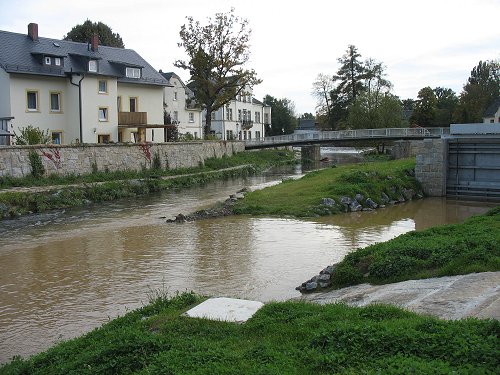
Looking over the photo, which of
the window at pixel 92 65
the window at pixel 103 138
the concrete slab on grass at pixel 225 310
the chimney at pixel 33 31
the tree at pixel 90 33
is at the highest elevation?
the tree at pixel 90 33

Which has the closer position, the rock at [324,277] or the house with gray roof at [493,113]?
the rock at [324,277]

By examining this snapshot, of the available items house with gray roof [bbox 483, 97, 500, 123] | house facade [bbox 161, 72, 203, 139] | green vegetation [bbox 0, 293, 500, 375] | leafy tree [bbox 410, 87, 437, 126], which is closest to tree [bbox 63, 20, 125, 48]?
house facade [bbox 161, 72, 203, 139]

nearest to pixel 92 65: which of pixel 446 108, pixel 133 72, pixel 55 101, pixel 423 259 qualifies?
pixel 55 101

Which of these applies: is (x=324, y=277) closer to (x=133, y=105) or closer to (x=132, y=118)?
(x=132, y=118)

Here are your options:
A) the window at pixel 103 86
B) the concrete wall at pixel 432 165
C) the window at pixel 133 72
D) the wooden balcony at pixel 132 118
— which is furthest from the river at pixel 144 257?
the window at pixel 133 72

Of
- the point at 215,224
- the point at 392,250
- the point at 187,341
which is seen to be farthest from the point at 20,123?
the point at 187,341

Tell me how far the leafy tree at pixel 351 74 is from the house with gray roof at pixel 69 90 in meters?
51.6

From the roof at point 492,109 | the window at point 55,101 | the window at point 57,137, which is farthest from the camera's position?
the roof at point 492,109

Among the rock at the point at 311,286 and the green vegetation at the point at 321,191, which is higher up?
the green vegetation at the point at 321,191

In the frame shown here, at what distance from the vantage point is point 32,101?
42000 millimetres

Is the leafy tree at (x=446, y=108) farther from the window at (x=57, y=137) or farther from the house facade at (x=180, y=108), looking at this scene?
the window at (x=57, y=137)

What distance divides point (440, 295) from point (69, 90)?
3995 centimetres

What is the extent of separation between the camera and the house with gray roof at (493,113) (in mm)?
79062

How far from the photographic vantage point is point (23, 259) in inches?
715
